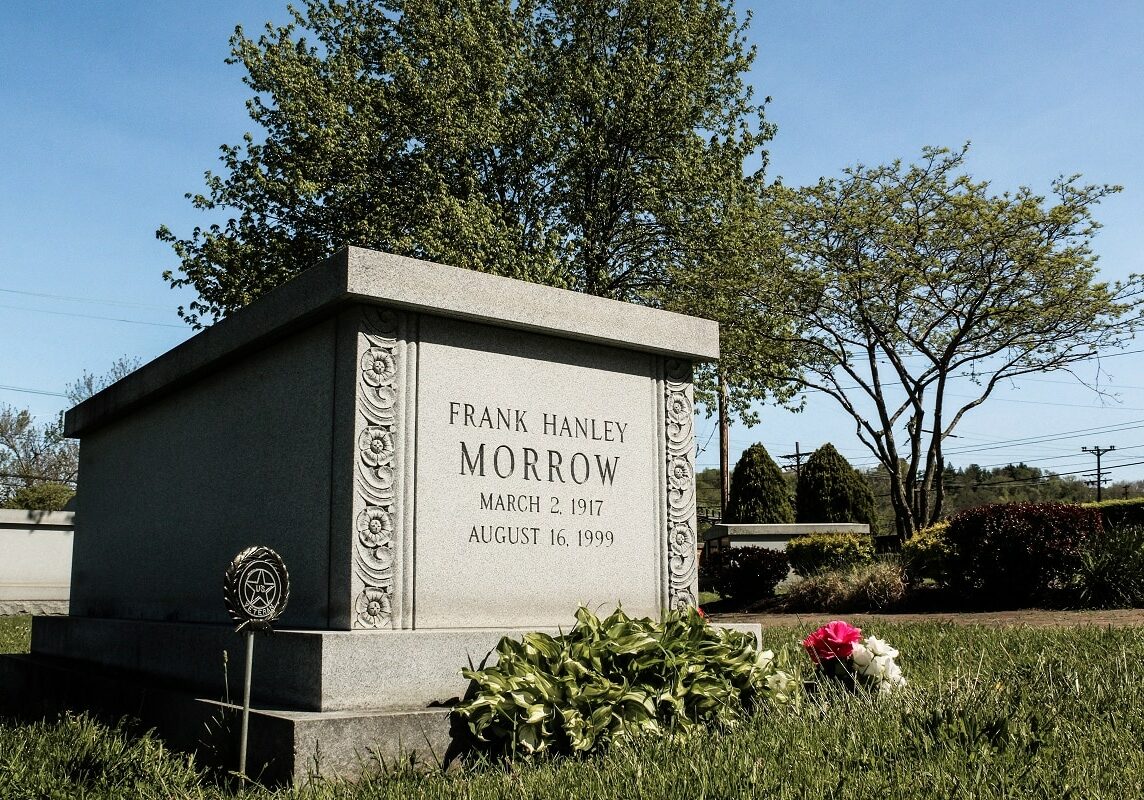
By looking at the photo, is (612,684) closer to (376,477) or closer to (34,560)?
(376,477)

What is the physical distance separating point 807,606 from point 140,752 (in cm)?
1304

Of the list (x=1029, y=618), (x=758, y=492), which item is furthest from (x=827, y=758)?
(x=758, y=492)

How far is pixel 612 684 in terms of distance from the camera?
434 cm

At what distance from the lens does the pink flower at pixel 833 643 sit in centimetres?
512

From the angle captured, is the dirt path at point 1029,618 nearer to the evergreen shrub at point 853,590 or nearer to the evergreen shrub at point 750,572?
the evergreen shrub at point 853,590

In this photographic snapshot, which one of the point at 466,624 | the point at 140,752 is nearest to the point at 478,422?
the point at 466,624

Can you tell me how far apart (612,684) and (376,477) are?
4.90 ft

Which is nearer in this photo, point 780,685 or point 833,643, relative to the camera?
point 780,685

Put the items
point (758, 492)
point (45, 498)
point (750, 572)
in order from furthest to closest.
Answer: point (758, 492), point (45, 498), point (750, 572)

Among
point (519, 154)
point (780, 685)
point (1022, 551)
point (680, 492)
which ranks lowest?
point (780, 685)

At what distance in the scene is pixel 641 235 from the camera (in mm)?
21828

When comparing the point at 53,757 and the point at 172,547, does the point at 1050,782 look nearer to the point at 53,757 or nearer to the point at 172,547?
the point at 53,757

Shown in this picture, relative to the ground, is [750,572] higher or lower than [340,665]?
lower

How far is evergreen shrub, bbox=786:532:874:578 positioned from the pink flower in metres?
13.0
